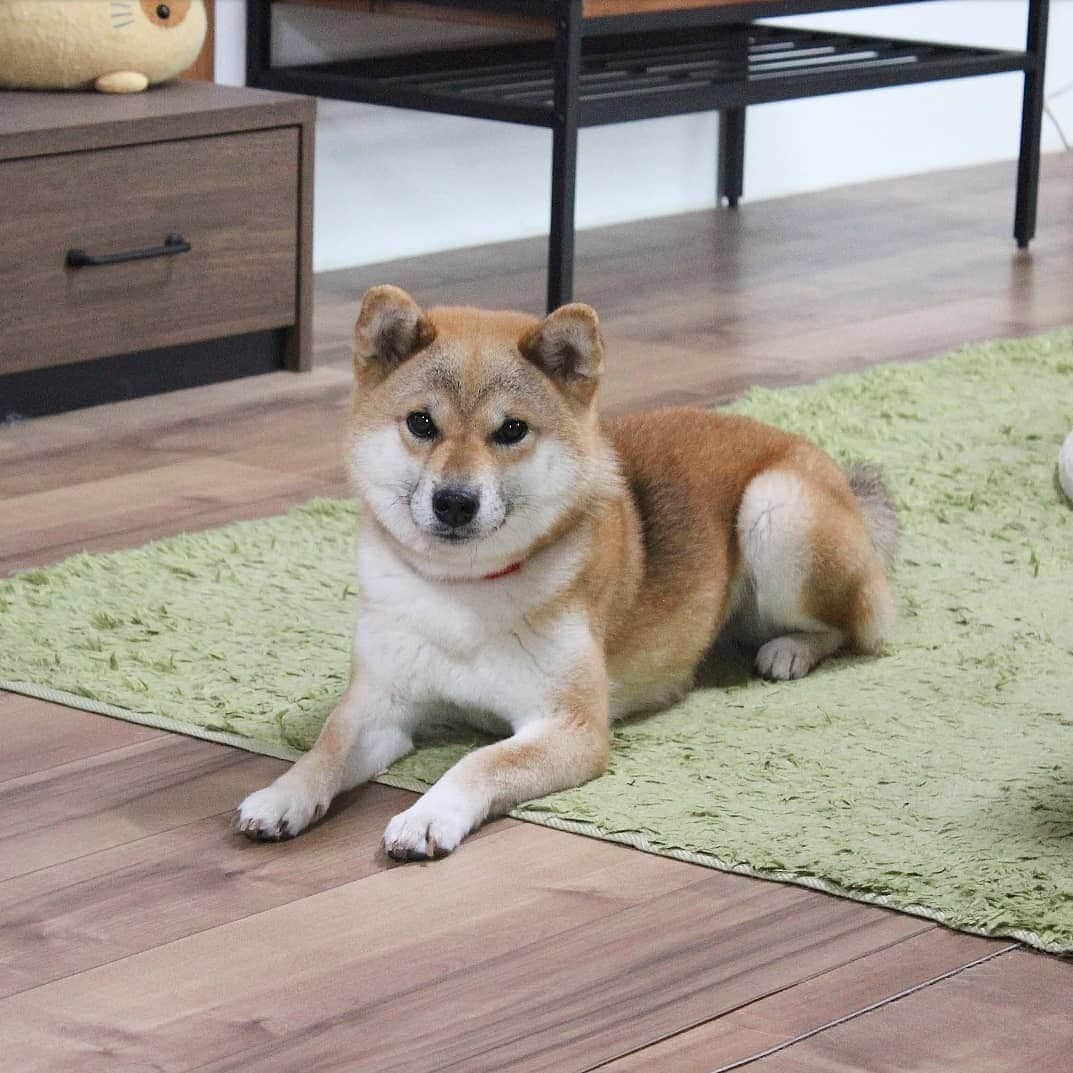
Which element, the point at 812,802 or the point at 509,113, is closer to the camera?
the point at 812,802

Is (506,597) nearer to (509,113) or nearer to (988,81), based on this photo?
(509,113)

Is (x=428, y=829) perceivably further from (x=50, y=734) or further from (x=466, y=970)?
(x=50, y=734)

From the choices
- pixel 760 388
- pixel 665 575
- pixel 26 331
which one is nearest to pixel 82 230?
pixel 26 331

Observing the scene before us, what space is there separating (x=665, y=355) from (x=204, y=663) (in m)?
1.61

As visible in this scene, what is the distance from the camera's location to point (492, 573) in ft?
6.08

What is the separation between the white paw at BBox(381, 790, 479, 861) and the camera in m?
1.70

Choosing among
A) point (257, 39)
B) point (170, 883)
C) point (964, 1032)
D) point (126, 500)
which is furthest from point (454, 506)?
point (257, 39)

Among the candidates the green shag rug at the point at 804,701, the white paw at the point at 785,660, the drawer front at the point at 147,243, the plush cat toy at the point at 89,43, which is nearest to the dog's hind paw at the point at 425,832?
the green shag rug at the point at 804,701

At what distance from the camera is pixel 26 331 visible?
299 cm

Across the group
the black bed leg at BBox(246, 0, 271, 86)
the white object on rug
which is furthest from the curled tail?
the black bed leg at BBox(246, 0, 271, 86)

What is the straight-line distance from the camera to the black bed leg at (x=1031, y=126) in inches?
176

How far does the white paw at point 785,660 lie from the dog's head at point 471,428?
391 mm

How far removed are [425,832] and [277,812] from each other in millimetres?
133

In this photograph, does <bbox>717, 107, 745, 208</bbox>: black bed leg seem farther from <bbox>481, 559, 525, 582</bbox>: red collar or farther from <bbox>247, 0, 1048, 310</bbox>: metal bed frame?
<bbox>481, 559, 525, 582</bbox>: red collar
